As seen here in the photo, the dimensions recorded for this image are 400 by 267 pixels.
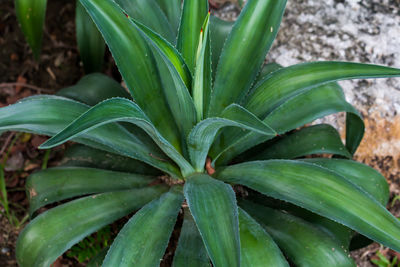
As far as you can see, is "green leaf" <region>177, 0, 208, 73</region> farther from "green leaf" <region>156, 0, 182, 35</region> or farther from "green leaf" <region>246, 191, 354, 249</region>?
"green leaf" <region>246, 191, 354, 249</region>

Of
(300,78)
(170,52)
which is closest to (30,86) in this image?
(170,52)

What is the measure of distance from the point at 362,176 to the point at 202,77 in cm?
62

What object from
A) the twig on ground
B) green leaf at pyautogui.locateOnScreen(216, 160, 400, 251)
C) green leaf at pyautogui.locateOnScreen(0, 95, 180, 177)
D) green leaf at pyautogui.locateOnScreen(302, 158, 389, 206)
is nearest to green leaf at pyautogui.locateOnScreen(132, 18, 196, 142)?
A: green leaf at pyautogui.locateOnScreen(0, 95, 180, 177)

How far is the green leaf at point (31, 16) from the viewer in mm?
1735

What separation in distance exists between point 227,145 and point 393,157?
2.79 ft

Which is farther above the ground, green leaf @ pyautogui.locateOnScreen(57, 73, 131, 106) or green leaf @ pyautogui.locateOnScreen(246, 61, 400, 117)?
green leaf @ pyautogui.locateOnScreen(246, 61, 400, 117)

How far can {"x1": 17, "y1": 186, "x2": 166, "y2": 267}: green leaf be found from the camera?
1.29m

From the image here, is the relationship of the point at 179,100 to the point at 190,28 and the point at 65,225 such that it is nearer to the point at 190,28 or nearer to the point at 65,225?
the point at 190,28

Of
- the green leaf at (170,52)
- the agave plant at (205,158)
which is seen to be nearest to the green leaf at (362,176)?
the agave plant at (205,158)

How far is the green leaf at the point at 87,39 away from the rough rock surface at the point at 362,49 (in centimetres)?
59

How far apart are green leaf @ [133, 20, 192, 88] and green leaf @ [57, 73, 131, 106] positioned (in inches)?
18.8

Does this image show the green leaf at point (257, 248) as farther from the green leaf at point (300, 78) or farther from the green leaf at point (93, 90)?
the green leaf at point (93, 90)

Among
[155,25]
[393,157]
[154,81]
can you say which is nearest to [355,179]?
[393,157]

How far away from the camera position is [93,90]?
1577mm
